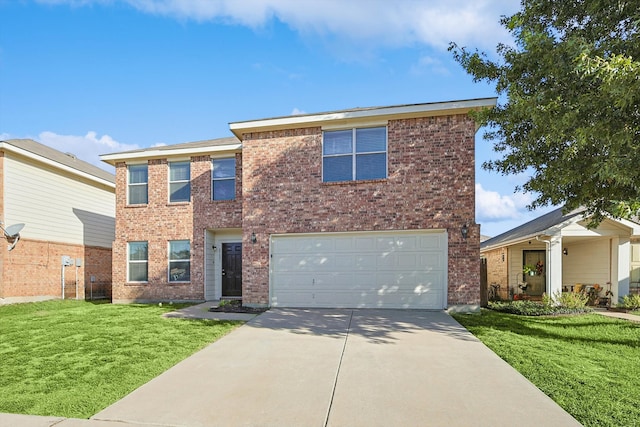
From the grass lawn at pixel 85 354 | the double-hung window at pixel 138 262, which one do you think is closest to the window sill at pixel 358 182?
the grass lawn at pixel 85 354

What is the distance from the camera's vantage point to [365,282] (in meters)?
10.5

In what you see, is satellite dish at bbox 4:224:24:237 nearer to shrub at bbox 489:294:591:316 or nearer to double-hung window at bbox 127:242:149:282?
double-hung window at bbox 127:242:149:282

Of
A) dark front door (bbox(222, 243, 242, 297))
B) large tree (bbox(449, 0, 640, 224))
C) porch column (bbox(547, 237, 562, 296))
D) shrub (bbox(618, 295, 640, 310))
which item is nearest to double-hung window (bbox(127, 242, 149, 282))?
dark front door (bbox(222, 243, 242, 297))

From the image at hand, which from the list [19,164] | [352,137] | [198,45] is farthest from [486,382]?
[19,164]

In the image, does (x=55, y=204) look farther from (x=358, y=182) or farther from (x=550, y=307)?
(x=550, y=307)

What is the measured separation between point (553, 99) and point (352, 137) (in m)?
5.40

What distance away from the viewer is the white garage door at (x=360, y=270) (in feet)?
33.4

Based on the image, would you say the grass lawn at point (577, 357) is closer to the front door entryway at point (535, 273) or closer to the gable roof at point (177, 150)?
the front door entryway at point (535, 273)

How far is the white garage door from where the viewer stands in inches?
400

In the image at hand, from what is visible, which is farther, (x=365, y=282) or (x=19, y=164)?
(x=19, y=164)

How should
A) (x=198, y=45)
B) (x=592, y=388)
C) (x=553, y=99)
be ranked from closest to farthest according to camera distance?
(x=592, y=388), (x=553, y=99), (x=198, y=45)

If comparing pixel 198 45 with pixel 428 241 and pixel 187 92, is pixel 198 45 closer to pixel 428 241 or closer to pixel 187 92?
pixel 187 92

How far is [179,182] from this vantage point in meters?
13.5

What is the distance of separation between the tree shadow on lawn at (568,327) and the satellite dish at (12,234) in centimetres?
A: 1463
